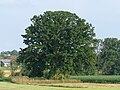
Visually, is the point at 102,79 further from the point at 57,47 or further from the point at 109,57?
the point at 109,57

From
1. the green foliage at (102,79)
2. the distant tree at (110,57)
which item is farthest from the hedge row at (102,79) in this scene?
the distant tree at (110,57)

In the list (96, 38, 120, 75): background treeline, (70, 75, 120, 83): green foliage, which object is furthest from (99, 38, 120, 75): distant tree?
(70, 75, 120, 83): green foliage

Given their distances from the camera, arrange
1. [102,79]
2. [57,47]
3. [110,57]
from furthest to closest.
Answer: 1. [110,57]
2. [57,47]
3. [102,79]

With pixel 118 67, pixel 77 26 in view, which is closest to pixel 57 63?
pixel 77 26

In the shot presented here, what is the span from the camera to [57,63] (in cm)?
7888

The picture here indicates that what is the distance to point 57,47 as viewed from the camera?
3093 inches

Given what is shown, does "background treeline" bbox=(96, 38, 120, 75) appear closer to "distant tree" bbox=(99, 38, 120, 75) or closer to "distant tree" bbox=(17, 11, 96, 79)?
"distant tree" bbox=(99, 38, 120, 75)

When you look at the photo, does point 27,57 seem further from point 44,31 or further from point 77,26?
point 77,26

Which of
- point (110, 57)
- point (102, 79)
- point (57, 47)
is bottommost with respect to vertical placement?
point (102, 79)

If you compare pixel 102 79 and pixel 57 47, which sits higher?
pixel 57 47

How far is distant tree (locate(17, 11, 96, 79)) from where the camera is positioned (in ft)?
254

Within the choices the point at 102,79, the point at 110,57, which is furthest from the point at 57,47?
the point at 110,57

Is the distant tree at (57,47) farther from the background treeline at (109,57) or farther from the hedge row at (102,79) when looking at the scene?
the background treeline at (109,57)

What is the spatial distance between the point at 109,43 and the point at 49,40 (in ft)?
161
